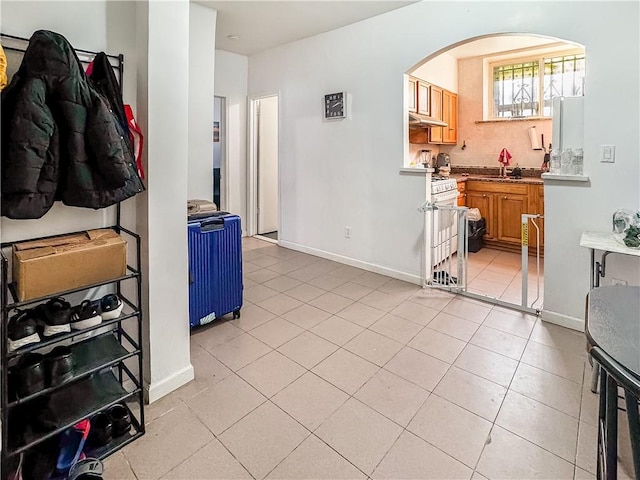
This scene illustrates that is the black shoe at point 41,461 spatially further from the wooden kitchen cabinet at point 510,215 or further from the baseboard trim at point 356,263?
the wooden kitchen cabinet at point 510,215

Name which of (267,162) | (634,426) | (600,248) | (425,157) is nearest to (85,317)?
(634,426)

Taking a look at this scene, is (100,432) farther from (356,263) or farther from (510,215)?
(510,215)

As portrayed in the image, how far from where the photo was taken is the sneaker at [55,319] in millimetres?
1451

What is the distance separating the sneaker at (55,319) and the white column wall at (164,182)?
41 cm

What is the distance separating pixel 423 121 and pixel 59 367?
4.38m

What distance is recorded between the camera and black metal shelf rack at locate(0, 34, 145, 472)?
1.32m

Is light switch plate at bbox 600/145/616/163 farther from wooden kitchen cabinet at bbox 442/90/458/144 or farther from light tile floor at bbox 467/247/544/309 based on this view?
wooden kitchen cabinet at bbox 442/90/458/144

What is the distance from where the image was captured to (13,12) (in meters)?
1.49

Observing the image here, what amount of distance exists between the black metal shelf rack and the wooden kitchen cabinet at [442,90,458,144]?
4537 millimetres

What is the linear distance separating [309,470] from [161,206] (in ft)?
4.55

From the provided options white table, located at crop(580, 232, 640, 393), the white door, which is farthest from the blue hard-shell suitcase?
the white door

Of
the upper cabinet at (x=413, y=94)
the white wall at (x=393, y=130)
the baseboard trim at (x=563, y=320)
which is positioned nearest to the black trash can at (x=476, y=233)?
the white wall at (x=393, y=130)

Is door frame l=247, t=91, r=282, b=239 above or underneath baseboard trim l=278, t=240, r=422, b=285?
above

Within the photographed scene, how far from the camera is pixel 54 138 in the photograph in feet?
4.50
